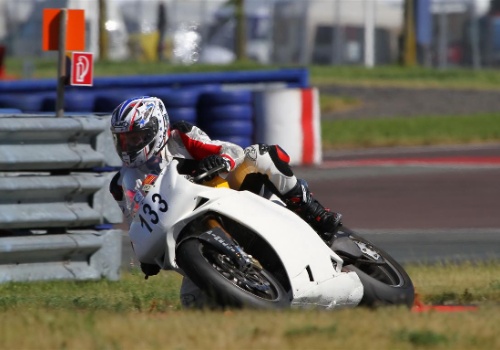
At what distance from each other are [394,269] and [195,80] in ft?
41.8

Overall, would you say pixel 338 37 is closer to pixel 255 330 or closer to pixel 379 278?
pixel 379 278

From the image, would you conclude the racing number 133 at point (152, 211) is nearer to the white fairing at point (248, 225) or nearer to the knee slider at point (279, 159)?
the white fairing at point (248, 225)

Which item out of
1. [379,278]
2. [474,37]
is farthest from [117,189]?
[474,37]

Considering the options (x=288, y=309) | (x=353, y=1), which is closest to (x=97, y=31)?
(x=353, y=1)

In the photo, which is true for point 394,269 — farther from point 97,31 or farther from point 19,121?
point 97,31

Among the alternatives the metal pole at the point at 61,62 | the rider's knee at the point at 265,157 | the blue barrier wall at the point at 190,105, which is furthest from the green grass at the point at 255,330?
the blue barrier wall at the point at 190,105

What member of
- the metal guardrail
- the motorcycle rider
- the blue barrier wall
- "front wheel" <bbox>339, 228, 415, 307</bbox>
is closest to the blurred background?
the blue barrier wall

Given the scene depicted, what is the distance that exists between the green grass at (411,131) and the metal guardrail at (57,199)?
1186 cm

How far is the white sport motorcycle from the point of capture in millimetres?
6422

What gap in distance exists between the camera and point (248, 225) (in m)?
6.55

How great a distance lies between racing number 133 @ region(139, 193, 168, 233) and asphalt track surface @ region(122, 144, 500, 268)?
332 cm

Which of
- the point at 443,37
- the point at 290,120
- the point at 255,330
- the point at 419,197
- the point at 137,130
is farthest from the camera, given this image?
the point at 443,37

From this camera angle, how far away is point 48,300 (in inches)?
298

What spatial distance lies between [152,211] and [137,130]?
509 millimetres
